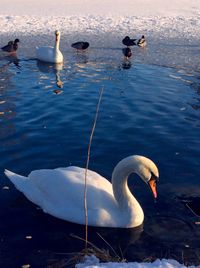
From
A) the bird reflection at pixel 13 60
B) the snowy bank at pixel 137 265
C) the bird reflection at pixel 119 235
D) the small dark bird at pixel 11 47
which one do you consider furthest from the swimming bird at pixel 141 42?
the snowy bank at pixel 137 265

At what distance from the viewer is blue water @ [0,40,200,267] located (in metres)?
6.16

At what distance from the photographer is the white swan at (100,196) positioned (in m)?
6.30

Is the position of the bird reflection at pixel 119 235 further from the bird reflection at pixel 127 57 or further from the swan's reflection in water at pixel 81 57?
the swan's reflection in water at pixel 81 57

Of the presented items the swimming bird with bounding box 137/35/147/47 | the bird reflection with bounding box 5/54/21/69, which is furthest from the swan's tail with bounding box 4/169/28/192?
the swimming bird with bounding box 137/35/147/47

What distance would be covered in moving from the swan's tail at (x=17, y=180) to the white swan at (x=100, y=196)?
21.2 inches

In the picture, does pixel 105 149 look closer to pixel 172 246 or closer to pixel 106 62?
pixel 172 246

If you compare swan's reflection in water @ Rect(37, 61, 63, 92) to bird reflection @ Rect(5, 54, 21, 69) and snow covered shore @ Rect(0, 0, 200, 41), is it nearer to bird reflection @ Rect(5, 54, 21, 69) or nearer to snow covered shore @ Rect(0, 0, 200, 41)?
bird reflection @ Rect(5, 54, 21, 69)

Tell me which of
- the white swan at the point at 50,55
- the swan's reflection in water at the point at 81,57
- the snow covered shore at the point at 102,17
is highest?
the snow covered shore at the point at 102,17

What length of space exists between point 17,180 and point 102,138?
280 centimetres

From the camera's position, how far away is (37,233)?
633 centimetres

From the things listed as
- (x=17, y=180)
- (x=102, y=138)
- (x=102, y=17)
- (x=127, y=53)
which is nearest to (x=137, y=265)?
(x=17, y=180)

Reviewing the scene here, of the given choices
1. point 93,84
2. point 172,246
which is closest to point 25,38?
point 93,84

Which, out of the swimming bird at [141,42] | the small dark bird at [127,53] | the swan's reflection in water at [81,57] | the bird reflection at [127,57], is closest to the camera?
the bird reflection at [127,57]

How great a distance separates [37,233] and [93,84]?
8.01 metres
